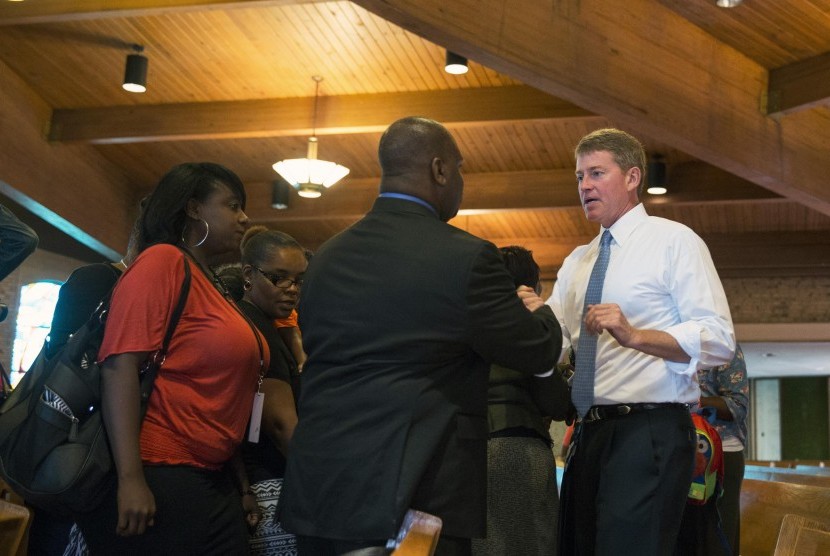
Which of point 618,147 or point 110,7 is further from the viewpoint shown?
point 110,7

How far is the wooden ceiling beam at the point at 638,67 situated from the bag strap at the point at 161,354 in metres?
3.45

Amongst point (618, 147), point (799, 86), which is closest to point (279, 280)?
point (618, 147)

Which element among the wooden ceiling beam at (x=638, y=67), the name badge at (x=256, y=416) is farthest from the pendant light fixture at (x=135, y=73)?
the name badge at (x=256, y=416)

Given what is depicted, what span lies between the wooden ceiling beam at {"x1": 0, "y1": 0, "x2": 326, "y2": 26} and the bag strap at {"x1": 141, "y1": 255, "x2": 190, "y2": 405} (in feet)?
17.9

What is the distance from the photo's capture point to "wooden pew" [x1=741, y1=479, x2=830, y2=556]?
7.76 ft

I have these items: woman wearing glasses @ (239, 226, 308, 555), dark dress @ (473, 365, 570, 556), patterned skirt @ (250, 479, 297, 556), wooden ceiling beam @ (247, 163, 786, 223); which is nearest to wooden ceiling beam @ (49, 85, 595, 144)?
wooden ceiling beam @ (247, 163, 786, 223)

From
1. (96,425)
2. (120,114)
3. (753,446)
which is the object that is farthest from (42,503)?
(753,446)

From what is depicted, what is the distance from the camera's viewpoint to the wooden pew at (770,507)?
2365 millimetres

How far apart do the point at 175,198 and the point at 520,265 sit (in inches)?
37.9

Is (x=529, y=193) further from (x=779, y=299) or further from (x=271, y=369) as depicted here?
(x=271, y=369)

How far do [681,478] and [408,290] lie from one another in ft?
3.07

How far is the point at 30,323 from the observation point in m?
13.8

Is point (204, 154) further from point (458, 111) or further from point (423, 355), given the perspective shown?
point (423, 355)

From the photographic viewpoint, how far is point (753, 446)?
22.7 metres
